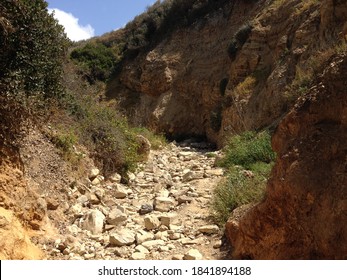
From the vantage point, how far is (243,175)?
6508mm

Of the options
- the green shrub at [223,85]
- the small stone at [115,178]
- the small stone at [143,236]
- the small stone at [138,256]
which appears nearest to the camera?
the small stone at [138,256]

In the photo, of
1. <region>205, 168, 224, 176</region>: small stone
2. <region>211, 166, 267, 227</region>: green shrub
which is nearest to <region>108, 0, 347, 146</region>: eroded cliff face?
<region>205, 168, 224, 176</region>: small stone

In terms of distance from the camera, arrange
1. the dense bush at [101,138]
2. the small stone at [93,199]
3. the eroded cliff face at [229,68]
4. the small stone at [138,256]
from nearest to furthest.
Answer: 1. the small stone at [138,256]
2. the small stone at [93,199]
3. the dense bush at [101,138]
4. the eroded cliff face at [229,68]

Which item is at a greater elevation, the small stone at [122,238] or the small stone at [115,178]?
the small stone at [115,178]

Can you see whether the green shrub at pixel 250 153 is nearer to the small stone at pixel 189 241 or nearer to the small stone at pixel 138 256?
the small stone at pixel 189 241

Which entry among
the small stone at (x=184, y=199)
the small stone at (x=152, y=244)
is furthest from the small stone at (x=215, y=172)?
the small stone at (x=152, y=244)

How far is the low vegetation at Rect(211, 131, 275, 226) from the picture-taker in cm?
533

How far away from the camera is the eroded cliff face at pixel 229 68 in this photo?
10.6 meters

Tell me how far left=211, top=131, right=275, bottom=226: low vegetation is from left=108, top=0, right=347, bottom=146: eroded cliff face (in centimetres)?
136

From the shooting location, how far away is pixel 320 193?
3.34 meters

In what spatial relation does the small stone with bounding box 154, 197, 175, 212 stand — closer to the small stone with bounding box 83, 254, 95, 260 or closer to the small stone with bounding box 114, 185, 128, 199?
the small stone with bounding box 114, 185, 128, 199

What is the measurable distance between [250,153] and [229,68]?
8119mm

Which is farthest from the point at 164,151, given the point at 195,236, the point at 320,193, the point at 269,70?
the point at 320,193

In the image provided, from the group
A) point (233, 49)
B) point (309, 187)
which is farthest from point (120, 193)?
point (233, 49)
